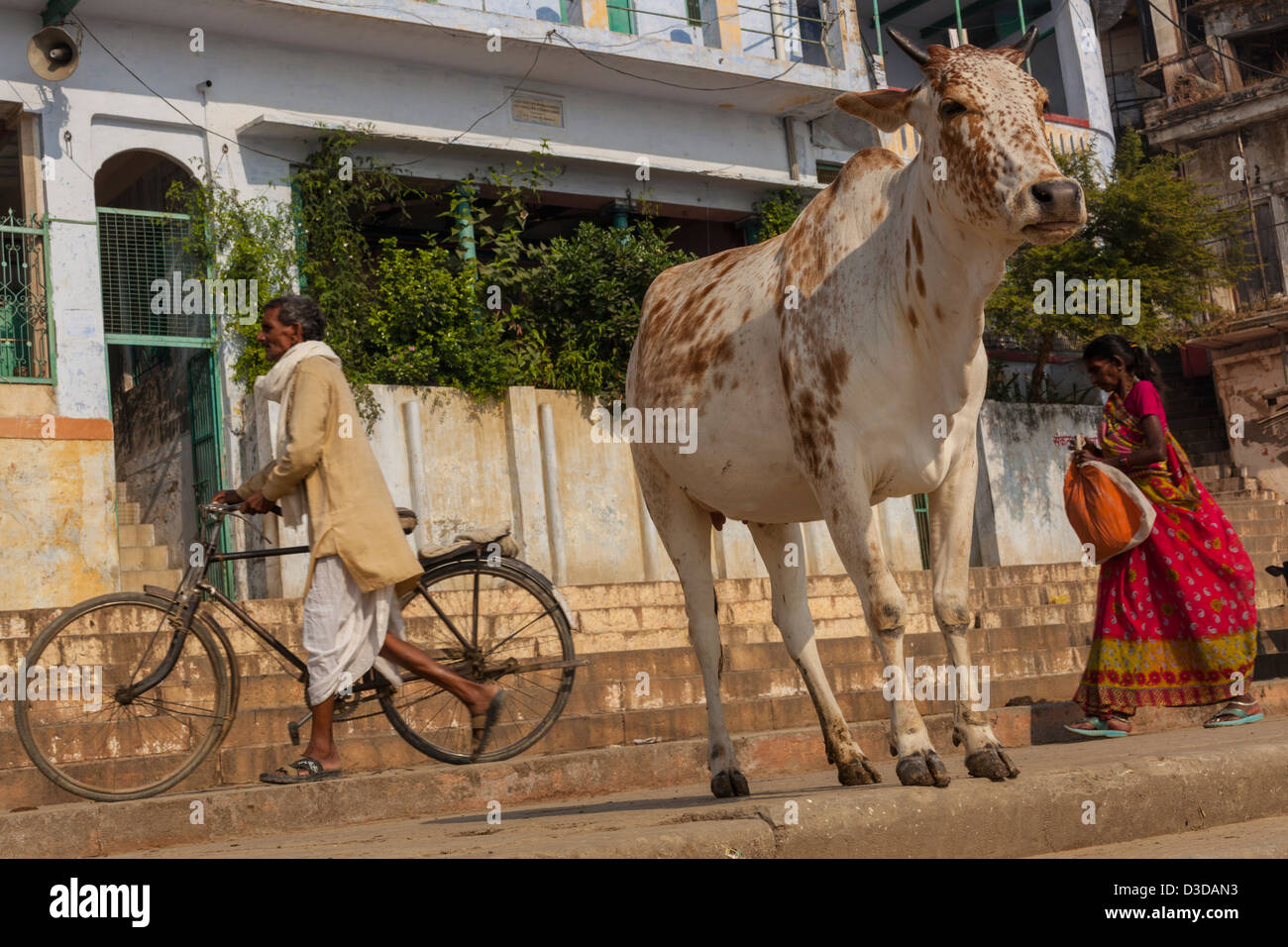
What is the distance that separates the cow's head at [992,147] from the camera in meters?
4.17

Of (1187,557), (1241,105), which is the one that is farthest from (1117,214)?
(1187,557)

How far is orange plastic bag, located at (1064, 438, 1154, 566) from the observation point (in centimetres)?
723

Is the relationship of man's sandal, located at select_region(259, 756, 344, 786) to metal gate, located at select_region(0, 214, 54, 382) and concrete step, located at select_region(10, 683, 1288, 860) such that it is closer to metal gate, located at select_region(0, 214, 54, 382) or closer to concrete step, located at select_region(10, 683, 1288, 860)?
concrete step, located at select_region(10, 683, 1288, 860)

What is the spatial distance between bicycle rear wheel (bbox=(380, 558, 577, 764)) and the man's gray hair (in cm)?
116

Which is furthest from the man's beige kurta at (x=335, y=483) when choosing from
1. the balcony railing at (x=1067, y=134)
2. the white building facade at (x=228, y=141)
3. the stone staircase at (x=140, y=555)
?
the balcony railing at (x=1067, y=134)

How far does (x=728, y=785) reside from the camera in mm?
5223

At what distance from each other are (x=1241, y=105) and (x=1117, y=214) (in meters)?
8.64

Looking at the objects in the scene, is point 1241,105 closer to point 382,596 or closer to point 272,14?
point 272,14

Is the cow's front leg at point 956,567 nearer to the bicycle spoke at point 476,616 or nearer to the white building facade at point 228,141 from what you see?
the bicycle spoke at point 476,616

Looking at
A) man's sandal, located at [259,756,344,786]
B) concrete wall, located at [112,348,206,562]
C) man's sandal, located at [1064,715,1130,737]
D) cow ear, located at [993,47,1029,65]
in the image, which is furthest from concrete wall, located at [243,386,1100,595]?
cow ear, located at [993,47,1029,65]

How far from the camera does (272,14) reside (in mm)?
13578

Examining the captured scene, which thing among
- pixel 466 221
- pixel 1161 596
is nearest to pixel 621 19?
pixel 466 221

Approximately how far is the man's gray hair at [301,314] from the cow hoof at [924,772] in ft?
10.2

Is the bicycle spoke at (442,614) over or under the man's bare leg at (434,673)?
over
